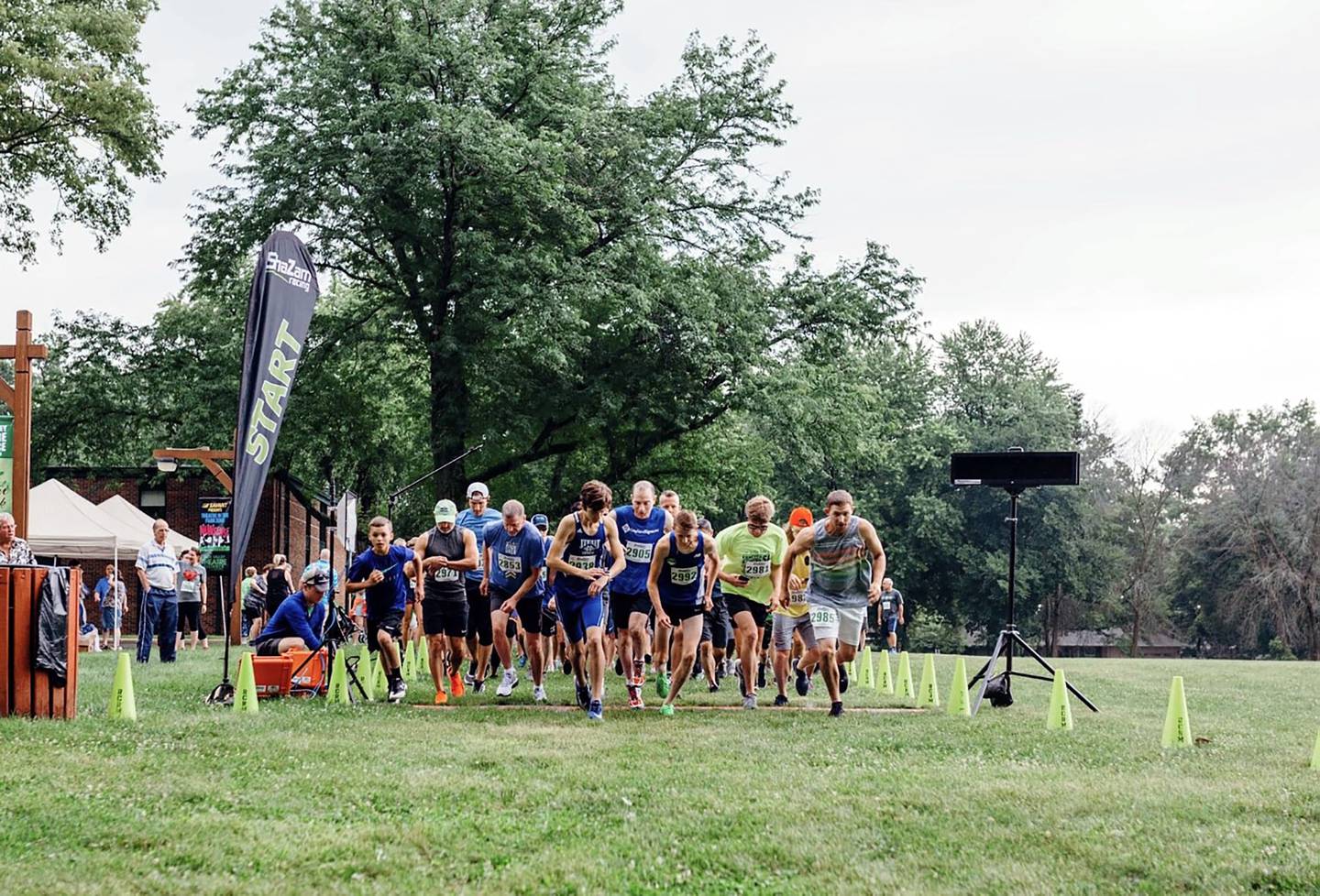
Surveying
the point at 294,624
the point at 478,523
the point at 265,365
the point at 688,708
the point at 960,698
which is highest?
the point at 265,365

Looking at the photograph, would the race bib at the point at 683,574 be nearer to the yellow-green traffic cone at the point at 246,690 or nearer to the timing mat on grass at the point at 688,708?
the timing mat on grass at the point at 688,708

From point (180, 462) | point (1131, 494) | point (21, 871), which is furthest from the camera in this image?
point (1131, 494)

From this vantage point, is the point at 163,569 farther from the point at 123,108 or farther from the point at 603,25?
the point at 603,25

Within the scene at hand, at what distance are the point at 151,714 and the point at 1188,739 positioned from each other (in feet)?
26.3

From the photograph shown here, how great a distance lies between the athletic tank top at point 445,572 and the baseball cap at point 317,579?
4.47 feet

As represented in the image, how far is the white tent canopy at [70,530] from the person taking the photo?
96.3 feet

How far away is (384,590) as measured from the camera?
44.7ft

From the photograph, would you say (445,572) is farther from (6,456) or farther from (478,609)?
(6,456)

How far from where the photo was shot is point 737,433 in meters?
38.8

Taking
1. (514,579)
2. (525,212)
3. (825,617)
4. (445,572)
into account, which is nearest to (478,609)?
(445,572)

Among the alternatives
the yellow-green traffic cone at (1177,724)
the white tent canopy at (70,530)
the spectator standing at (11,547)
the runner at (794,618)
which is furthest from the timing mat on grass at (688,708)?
the white tent canopy at (70,530)

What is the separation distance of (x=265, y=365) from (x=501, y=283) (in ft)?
53.6

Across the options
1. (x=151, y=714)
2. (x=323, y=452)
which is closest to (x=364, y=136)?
(x=323, y=452)

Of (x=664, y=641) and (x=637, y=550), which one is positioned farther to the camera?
(x=664, y=641)
